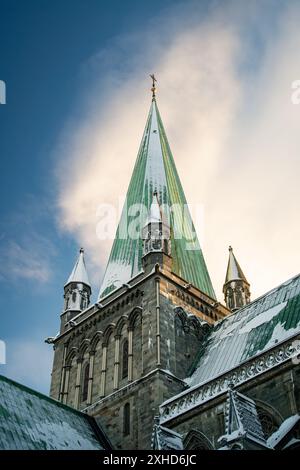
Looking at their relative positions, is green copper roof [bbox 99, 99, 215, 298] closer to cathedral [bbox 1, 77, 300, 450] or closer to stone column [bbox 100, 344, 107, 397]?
cathedral [bbox 1, 77, 300, 450]

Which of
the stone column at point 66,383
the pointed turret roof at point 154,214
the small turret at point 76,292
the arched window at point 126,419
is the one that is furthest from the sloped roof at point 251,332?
the small turret at point 76,292

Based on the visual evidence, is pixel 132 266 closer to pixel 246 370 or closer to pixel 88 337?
pixel 88 337

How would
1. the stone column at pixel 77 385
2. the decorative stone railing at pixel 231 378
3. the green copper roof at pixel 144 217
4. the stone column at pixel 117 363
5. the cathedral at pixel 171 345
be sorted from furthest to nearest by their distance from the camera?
the green copper roof at pixel 144 217
the stone column at pixel 77 385
the stone column at pixel 117 363
the decorative stone railing at pixel 231 378
the cathedral at pixel 171 345

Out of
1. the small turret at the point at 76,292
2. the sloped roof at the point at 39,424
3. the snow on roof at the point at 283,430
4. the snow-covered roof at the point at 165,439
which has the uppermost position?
the small turret at the point at 76,292

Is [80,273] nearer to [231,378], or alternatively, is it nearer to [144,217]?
Result: [144,217]

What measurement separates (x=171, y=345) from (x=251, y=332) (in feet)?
11.6

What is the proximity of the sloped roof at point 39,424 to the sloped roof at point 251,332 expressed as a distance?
4.52 meters

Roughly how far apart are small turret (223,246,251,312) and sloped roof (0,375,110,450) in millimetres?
10053

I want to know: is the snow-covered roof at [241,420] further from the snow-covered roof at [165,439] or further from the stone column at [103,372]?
the stone column at [103,372]

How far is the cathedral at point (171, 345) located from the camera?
66.1ft

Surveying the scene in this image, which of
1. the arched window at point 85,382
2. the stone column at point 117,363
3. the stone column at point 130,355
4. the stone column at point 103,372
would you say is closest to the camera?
the stone column at point 130,355

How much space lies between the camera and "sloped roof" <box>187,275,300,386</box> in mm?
23344

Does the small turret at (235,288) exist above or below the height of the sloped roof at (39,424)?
above
